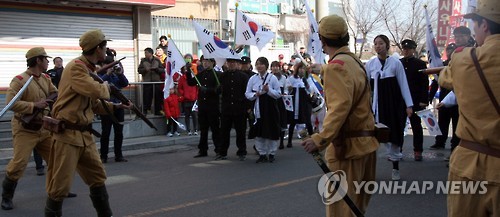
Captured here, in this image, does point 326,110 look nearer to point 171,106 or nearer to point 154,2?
point 171,106

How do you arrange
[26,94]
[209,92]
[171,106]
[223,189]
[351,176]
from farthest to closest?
[171,106] → [209,92] → [223,189] → [26,94] → [351,176]

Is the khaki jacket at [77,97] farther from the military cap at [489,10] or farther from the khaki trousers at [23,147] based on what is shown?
the military cap at [489,10]

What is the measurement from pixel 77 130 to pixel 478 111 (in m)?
3.48

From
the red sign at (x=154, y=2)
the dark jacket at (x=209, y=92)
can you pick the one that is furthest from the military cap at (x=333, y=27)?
the red sign at (x=154, y=2)

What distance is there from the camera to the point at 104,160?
10.1 m

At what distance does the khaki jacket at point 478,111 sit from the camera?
3.13 meters

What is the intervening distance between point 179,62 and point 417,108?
4.73m

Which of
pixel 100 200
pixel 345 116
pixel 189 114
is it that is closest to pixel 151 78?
pixel 189 114

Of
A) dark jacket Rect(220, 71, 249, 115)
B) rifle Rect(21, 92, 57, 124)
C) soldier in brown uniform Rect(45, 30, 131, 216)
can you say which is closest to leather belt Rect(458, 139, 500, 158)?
soldier in brown uniform Rect(45, 30, 131, 216)

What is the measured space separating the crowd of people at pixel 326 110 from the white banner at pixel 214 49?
16 centimetres

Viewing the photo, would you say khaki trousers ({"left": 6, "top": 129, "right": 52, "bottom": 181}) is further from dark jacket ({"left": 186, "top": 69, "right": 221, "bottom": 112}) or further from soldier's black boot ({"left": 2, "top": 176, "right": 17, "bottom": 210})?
dark jacket ({"left": 186, "top": 69, "right": 221, "bottom": 112})

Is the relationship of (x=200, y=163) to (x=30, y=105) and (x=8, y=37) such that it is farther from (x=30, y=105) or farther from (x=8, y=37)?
(x=8, y=37)

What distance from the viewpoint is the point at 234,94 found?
1003 centimetres

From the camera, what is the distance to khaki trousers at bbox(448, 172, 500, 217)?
3.11 metres
